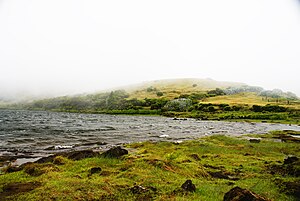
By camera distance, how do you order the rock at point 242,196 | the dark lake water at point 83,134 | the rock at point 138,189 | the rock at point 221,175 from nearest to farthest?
the rock at point 242,196 < the rock at point 138,189 < the rock at point 221,175 < the dark lake water at point 83,134

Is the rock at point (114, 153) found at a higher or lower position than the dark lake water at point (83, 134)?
higher

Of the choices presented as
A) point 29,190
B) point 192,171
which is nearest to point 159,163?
point 192,171

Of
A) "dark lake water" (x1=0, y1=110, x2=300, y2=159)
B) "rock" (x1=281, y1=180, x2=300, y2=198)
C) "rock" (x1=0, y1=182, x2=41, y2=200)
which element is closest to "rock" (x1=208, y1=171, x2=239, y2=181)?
"rock" (x1=281, y1=180, x2=300, y2=198)

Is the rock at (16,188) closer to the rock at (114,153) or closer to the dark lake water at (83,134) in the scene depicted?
the rock at (114,153)

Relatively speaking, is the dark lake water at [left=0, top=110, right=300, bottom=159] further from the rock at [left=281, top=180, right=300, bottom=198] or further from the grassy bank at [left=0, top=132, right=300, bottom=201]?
the rock at [left=281, top=180, right=300, bottom=198]

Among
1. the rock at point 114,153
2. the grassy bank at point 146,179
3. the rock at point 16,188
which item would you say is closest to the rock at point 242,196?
the grassy bank at point 146,179

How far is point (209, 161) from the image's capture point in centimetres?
2542

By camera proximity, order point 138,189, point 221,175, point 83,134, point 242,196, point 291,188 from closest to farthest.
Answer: point 242,196 < point 138,189 < point 291,188 < point 221,175 < point 83,134

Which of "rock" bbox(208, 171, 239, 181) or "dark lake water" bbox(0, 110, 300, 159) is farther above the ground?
"rock" bbox(208, 171, 239, 181)

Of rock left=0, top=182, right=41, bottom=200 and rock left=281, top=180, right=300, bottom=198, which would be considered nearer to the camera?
rock left=0, top=182, right=41, bottom=200

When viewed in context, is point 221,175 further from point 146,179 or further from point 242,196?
point 242,196

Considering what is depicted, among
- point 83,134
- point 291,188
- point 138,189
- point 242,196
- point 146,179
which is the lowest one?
point 83,134

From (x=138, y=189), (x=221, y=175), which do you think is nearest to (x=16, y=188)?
(x=138, y=189)

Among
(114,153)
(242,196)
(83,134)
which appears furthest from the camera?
(83,134)
